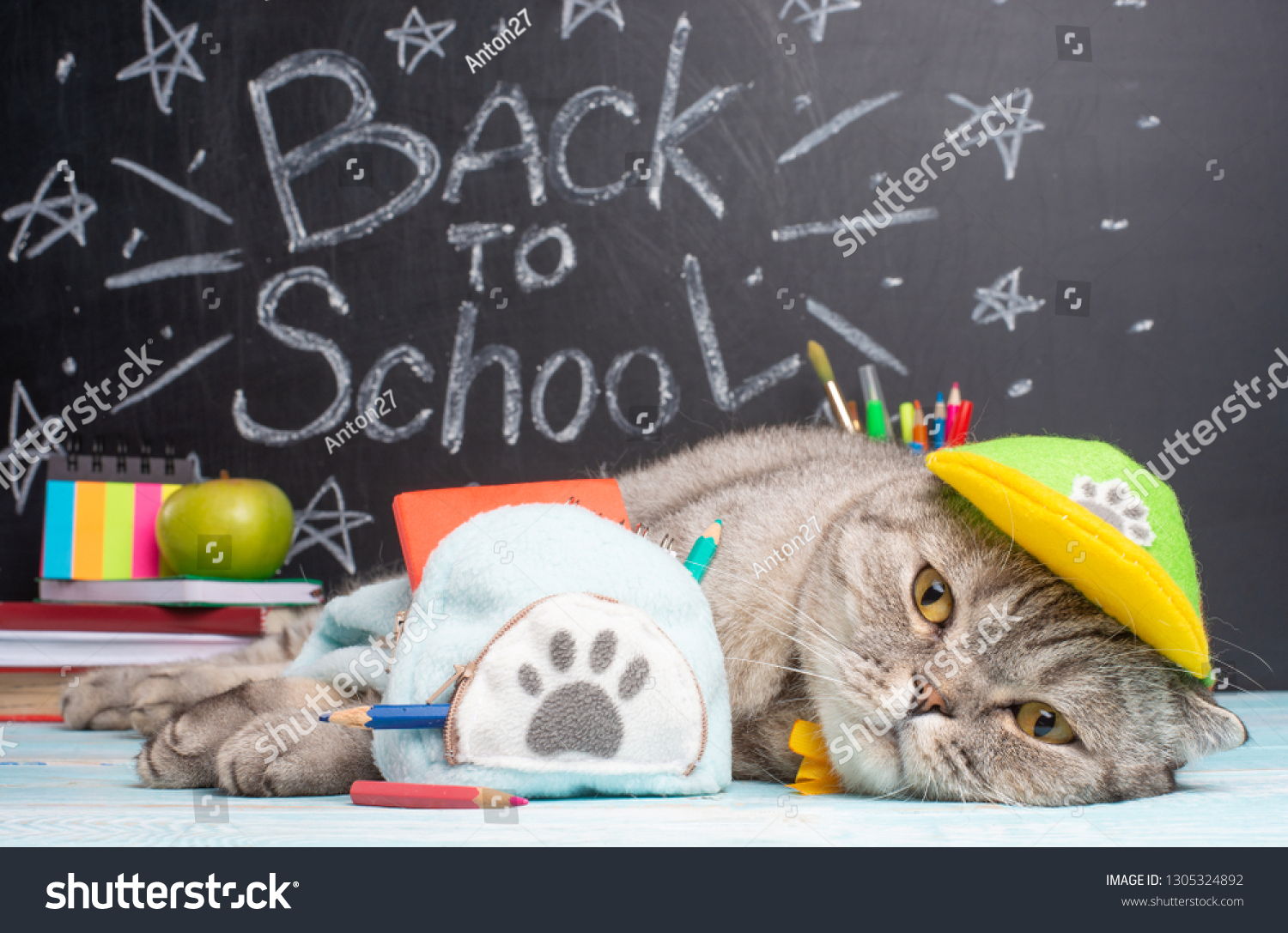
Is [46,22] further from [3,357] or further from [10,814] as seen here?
[10,814]

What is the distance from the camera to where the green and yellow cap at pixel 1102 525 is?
638mm

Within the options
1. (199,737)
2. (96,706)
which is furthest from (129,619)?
(199,737)

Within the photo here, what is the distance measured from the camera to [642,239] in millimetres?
1713

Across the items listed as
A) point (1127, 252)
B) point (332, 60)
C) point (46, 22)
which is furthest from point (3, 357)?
point (1127, 252)

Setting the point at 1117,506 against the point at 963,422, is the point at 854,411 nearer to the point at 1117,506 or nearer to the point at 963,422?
the point at 963,422

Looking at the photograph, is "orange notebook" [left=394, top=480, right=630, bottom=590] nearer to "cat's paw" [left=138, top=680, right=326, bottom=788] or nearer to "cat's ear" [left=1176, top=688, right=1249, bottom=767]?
"cat's paw" [left=138, top=680, right=326, bottom=788]

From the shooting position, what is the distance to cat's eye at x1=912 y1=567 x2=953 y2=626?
0.82 m

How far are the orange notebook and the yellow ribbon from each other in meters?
0.29

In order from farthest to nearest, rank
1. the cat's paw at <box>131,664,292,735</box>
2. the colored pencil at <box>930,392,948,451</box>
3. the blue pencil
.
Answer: the colored pencil at <box>930,392,948,451</box>, the cat's paw at <box>131,664,292,735</box>, the blue pencil

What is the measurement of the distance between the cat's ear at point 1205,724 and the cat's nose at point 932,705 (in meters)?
0.21

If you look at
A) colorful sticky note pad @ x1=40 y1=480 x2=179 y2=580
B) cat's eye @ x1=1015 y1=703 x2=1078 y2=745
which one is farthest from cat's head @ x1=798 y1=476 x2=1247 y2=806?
colorful sticky note pad @ x1=40 y1=480 x2=179 y2=580

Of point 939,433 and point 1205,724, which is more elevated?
point 939,433

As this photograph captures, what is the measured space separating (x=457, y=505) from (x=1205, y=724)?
2.39 feet

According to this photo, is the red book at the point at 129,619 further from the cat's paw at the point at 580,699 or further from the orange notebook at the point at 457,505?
the cat's paw at the point at 580,699
